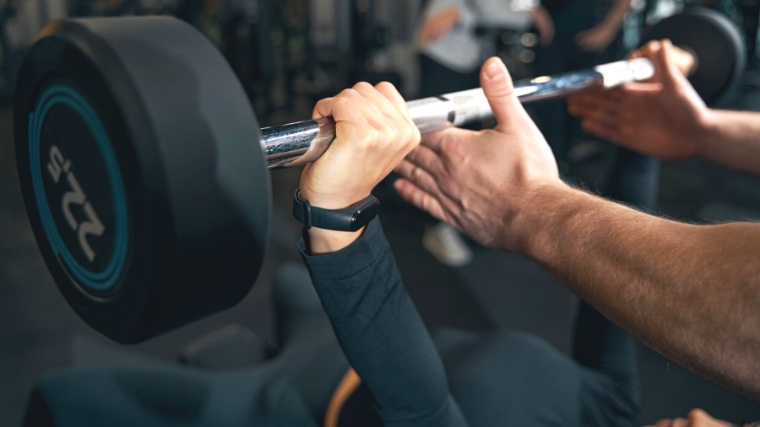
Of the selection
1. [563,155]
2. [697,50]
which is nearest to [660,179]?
[563,155]

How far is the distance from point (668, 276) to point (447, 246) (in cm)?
176

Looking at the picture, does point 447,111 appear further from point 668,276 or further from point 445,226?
point 445,226

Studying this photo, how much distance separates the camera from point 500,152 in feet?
2.32

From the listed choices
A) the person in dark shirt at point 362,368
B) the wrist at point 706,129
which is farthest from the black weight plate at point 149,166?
the wrist at point 706,129

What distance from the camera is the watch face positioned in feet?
1.85

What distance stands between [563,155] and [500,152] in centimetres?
228

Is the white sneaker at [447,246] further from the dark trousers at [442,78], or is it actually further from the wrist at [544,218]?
the wrist at [544,218]

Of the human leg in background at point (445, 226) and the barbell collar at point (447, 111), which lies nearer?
the barbell collar at point (447, 111)

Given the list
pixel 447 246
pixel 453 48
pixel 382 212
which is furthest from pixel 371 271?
pixel 382 212

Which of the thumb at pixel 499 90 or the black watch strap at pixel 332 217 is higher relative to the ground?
the thumb at pixel 499 90

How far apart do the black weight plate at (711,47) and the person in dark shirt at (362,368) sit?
700 mm

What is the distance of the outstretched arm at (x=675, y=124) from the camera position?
1.03 meters

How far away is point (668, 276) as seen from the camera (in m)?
0.48

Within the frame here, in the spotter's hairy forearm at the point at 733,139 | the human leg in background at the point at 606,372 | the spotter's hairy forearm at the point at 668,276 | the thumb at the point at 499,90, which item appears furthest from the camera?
the spotter's hairy forearm at the point at 733,139
